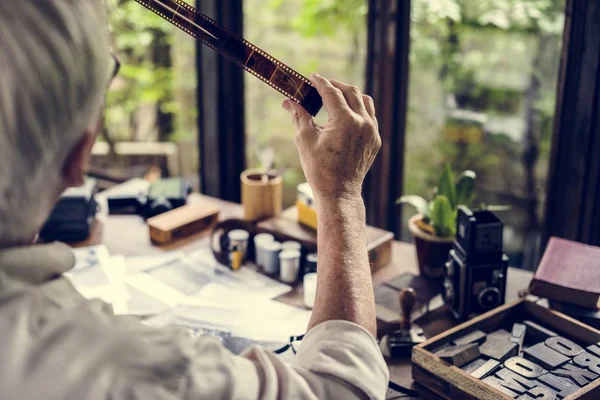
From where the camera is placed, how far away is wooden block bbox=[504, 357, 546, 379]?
1.31m

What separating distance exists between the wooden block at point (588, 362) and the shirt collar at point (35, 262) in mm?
1013

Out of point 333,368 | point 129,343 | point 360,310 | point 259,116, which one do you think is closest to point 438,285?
point 360,310

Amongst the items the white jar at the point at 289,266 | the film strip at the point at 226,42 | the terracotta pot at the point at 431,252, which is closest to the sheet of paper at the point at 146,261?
the white jar at the point at 289,266

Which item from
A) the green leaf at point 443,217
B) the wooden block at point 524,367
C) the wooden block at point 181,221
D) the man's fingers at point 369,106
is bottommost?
the wooden block at point 524,367

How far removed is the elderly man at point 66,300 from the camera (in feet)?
2.23

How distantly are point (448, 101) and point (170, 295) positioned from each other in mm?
1646

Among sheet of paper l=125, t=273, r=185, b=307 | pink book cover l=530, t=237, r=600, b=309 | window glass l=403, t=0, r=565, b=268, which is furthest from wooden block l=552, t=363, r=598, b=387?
window glass l=403, t=0, r=565, b=268

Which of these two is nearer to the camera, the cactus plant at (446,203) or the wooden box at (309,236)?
the cactus plant at (446,203)

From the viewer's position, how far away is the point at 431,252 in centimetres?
182

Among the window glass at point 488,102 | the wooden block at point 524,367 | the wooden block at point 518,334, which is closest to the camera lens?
the wooden block at point 524,367

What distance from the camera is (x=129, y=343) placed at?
2.41 feet

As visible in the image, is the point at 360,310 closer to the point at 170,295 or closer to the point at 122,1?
the point at 170,295

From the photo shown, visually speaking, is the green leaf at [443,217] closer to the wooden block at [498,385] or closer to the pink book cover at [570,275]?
the pink book cover at [570,275]

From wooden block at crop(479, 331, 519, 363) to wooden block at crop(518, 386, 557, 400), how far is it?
12 cm
